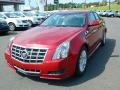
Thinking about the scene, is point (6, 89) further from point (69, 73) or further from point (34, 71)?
point (69, 73)

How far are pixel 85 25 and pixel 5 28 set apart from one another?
1033cm

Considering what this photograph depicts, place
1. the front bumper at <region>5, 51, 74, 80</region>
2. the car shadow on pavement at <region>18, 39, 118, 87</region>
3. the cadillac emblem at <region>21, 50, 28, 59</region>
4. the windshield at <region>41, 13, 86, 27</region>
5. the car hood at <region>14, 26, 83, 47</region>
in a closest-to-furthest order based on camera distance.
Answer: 1. the front bumper at <region>5, 51, 74, 80</region>
2. the cadillac emblem at <region>21, 50, 28, 59</region>
3. the car hood at <region>14, 26, 83, 47</region>
4. the car shadow on pavement at <region>18, 39, 118, 87</region>
5. the windshield at <region>41, 13, 86, 27</region>

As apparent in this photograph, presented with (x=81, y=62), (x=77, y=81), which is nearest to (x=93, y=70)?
(x=81, y=62)

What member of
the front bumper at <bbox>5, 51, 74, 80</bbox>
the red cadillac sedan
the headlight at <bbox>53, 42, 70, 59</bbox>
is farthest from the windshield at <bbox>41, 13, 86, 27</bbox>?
the front bumper at <bbox>5, 51, 74, 80</bbox>

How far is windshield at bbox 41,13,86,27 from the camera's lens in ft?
24.7

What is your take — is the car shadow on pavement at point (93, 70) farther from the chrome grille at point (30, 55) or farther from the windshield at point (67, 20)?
the windshield at point (67, 20)

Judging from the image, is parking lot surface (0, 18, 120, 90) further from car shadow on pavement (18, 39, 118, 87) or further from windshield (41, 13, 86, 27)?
windshield (41, 13, 86, 27)

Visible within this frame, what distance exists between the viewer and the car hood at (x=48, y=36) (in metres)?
5.90

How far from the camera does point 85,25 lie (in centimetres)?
737

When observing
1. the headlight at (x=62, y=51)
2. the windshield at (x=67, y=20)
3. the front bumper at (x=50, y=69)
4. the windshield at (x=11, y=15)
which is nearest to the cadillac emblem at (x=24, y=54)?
the front bumper at (x=50, y=69)

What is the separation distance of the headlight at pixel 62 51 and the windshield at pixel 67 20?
1734 mm

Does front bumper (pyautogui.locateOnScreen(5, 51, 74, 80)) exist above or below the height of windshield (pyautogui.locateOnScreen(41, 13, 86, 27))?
below

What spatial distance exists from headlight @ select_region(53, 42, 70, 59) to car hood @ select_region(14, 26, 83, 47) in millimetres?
142

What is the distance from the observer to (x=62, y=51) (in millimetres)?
5672
